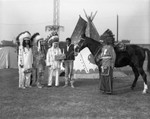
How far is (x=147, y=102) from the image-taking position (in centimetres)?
607

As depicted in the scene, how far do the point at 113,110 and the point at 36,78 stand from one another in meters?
4.58

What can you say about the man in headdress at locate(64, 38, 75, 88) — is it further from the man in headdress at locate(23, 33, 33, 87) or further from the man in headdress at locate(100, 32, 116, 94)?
the man in headdress at locate(100, 32, 116, 94)

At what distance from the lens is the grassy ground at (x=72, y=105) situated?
15.6 feet

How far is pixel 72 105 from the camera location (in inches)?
222

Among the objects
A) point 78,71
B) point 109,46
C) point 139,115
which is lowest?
point 139,115

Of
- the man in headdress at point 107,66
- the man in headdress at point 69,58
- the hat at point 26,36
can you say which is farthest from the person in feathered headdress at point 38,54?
the man in headdress at point 107,66

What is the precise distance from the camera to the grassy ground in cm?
474

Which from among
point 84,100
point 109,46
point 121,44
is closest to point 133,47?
point 121,44

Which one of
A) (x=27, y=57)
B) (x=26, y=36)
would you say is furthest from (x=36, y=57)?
(x=26, y=36)

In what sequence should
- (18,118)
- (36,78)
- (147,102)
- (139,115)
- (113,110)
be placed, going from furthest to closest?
(36,78)
(147,102)
(113,110)
(139,115)
(18,118)

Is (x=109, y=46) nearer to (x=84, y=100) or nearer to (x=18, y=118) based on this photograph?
(x=84, y=100)

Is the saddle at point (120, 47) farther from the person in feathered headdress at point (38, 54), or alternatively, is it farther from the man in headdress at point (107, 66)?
the person in feathered headdress at point (38, 54)

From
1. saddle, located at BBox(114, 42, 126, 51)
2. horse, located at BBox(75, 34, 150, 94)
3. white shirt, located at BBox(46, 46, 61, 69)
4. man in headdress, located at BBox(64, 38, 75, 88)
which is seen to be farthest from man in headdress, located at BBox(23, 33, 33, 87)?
saddle, located at BBox(114, 42, 126, 51)

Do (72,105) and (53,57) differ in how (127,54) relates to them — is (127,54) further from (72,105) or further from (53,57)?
(72,105)
